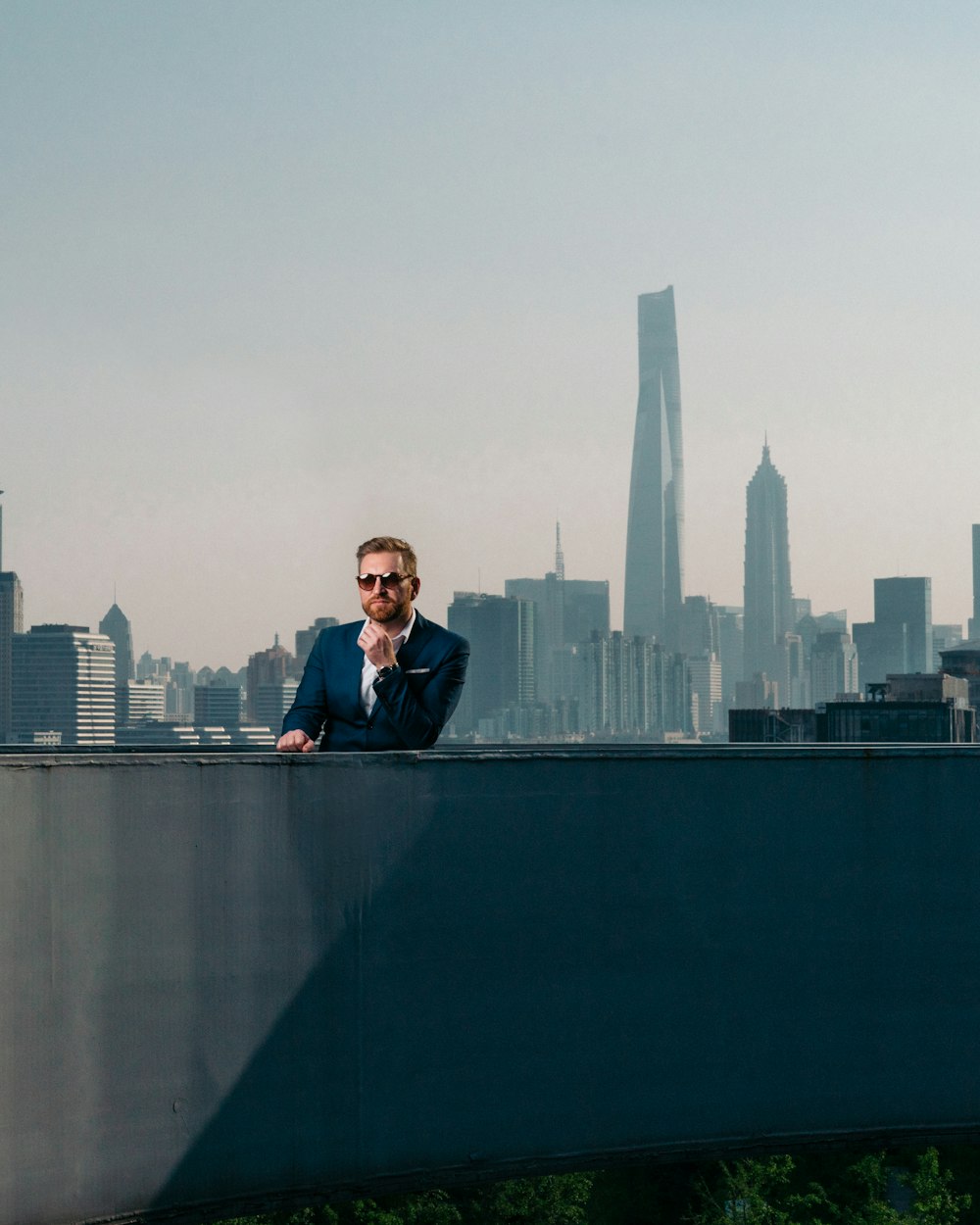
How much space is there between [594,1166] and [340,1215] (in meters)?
47.6

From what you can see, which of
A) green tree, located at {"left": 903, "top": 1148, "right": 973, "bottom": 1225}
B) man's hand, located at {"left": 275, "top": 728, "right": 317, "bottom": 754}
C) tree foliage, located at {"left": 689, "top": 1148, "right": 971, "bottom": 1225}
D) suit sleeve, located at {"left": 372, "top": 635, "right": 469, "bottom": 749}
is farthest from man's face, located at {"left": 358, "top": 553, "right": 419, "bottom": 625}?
green tree, located at {"left": 903, "top": 1148, "right": 973, "bottom": 1225}

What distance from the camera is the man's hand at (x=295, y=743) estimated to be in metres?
5.96

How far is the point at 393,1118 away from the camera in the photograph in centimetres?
577

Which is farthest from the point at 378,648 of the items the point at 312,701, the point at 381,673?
the point at 312,701

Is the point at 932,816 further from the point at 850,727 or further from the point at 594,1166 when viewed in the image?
the point at 850,727

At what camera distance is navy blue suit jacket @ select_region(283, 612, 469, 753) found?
20.1ft

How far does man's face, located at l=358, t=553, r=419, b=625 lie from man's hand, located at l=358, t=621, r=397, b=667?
122mm

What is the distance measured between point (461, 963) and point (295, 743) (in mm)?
1194

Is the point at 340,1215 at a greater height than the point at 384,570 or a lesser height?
lesser

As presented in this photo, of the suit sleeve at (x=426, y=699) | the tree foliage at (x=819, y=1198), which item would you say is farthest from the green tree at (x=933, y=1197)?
the suit sleeve at (x=426, y=699)

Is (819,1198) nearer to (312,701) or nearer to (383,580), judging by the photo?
(312,701)

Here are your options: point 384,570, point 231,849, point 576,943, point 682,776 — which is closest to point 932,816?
point 682,776

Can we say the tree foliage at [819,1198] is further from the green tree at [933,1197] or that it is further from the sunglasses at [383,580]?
the sunglasses at [383,580]

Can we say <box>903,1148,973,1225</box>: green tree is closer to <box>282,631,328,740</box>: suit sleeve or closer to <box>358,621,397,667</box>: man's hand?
<box>282,631,328,740</box>: suit sleeve
